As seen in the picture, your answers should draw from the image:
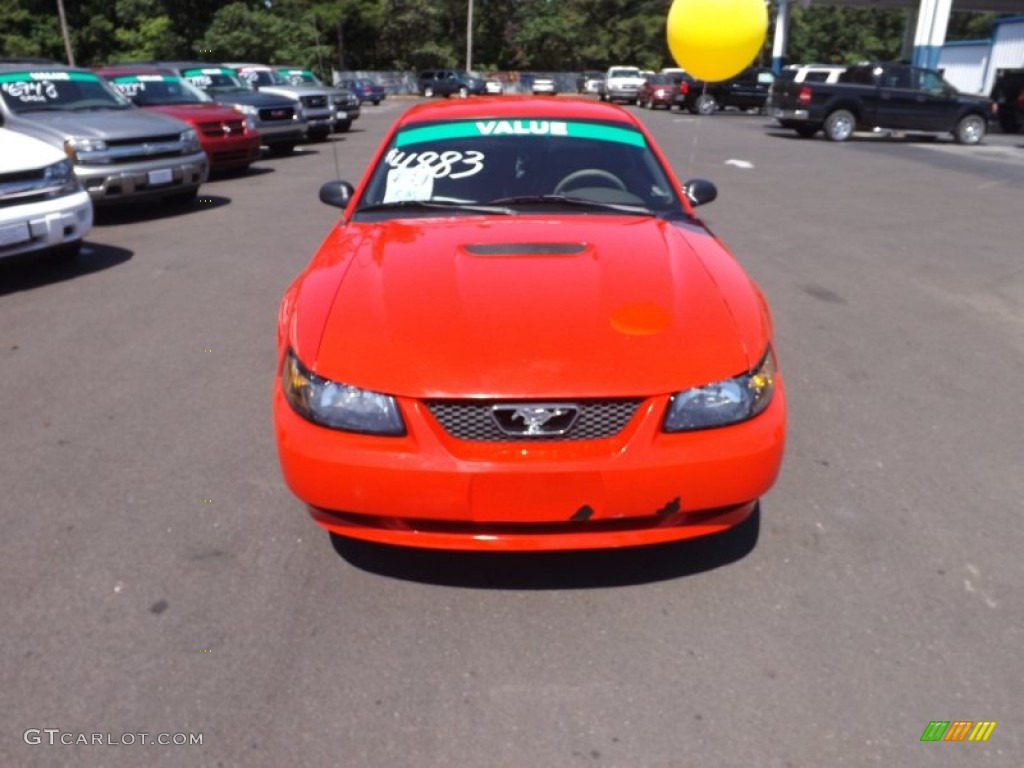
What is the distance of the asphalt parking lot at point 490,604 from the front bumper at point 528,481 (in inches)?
13.0

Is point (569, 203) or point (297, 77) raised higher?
point (569, 203)

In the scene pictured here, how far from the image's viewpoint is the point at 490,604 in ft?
9.48

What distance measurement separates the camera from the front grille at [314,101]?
749 inches

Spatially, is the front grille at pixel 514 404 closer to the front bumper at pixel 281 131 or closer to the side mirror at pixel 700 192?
the side mirror at pixel 700 192

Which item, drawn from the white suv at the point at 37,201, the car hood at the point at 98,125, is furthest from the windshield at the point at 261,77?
the white suv at the point at 37,201

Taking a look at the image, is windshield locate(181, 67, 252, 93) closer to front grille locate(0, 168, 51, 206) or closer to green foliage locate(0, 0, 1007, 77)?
front grille locate(0, 168, 51, 206)

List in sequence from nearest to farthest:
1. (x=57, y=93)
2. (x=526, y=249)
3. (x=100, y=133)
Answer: (x=526, y=249) < (x=100, y=133) < (x=57, y=93)

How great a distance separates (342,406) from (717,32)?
21.4 ft

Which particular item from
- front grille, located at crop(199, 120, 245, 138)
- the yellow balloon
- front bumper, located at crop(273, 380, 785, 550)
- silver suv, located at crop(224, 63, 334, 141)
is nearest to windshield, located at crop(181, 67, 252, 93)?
silver suv, located at crop(224, 63, 334, 141)

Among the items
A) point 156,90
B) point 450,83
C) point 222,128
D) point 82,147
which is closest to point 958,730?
point 82,147

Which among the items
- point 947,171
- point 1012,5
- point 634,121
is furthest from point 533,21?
point 634,121

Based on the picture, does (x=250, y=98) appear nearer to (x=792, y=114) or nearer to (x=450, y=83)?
(x=792, y=114)

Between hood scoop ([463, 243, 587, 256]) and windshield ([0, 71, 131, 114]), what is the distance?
28.9 feet

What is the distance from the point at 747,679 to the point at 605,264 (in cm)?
154
